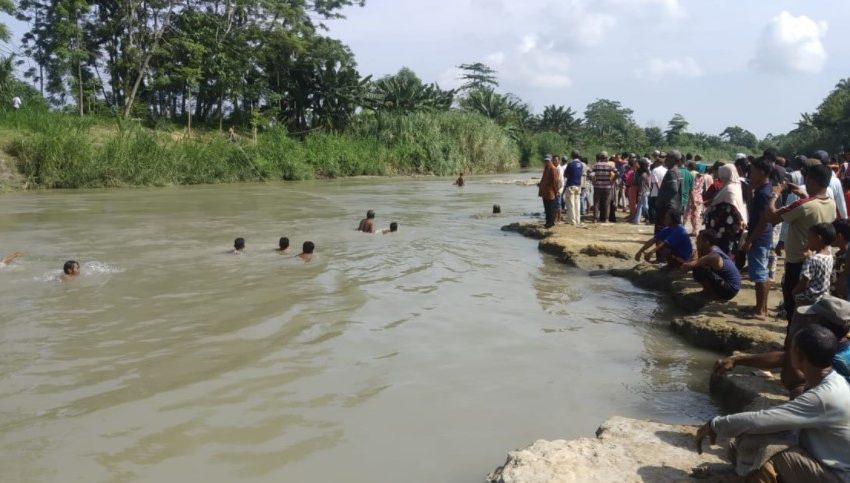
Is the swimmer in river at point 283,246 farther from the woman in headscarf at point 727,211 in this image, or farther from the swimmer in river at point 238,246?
the woman in headscarf at point 727,211

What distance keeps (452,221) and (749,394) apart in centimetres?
1168

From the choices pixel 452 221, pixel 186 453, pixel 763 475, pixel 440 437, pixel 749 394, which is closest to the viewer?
pixel 763 475

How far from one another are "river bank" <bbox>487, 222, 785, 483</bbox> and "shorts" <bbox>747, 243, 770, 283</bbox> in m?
0.42

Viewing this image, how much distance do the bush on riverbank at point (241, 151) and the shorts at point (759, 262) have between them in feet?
70.5

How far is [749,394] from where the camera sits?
4.43 m

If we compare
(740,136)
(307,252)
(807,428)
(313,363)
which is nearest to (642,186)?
(307,252)

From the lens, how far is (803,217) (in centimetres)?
521

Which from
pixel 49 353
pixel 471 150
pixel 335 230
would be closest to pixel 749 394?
pixel 49 353

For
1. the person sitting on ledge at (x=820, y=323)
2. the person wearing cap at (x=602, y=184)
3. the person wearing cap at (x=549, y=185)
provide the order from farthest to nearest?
the person wearing cap at (x=602, y=184) → the person wearing cap at (x=549, y=185) → the person sitting on ledge at (x=820, y=323)

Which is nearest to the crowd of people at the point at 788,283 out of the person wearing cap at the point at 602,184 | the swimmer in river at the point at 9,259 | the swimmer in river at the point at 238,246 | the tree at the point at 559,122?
the person wearing cap at the point at 602,184

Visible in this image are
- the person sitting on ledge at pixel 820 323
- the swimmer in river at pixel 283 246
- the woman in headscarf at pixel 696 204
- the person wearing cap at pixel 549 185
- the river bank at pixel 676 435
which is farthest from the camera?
the person wearing cap at pixel 549 185

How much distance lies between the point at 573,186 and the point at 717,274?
623 cm

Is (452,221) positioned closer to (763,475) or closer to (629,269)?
(629,269)

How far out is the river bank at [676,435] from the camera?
3273 millimetres
